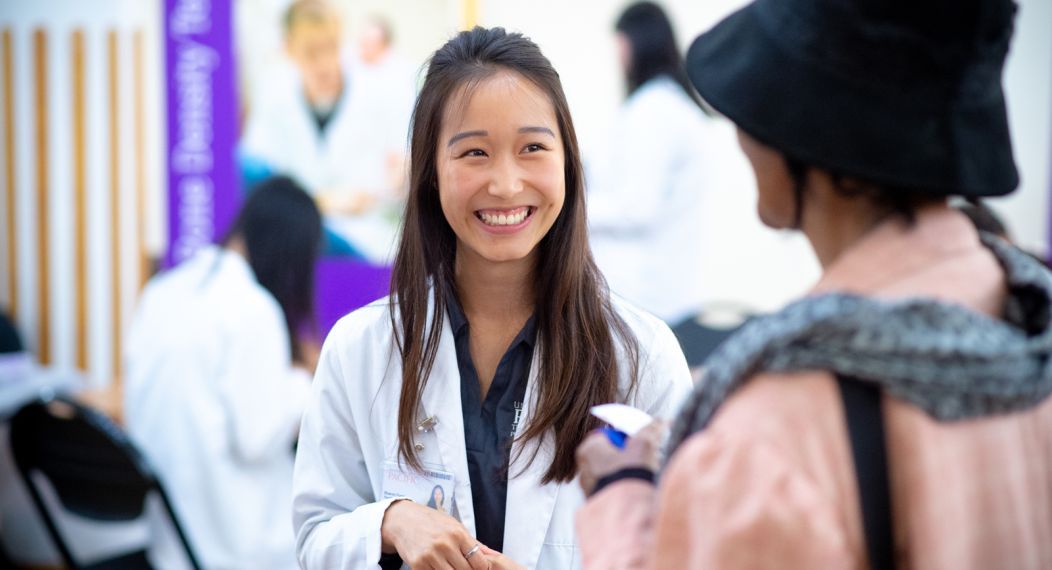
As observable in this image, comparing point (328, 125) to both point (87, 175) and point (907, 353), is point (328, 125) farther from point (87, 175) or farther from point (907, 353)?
point (907, 353)

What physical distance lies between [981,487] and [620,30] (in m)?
3.51

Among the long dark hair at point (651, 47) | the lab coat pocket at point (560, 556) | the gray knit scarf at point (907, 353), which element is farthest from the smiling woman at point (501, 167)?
the long dark hair at point (651, 47)

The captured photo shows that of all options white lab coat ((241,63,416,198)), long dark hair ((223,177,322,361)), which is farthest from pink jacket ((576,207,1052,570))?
white lab coat ((241,63,416,198))

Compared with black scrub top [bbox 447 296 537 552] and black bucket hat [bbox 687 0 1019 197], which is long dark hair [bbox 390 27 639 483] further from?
black bucket hat [bbox 687 0 1019 197]

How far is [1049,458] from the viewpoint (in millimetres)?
890

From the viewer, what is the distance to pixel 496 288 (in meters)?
1.61

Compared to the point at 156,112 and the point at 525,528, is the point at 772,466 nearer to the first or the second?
the point at 525,528

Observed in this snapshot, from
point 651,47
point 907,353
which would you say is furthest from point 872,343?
point 651,47

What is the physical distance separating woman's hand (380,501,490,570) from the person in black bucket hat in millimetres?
425

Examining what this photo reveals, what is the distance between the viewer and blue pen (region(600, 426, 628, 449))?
3.48 feet

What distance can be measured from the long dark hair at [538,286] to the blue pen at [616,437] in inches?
15.1

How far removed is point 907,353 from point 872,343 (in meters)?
0.03

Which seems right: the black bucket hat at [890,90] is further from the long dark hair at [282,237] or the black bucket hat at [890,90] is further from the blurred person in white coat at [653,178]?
the blurred person in white coat at [653,178]

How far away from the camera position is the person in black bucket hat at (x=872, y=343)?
833mm
